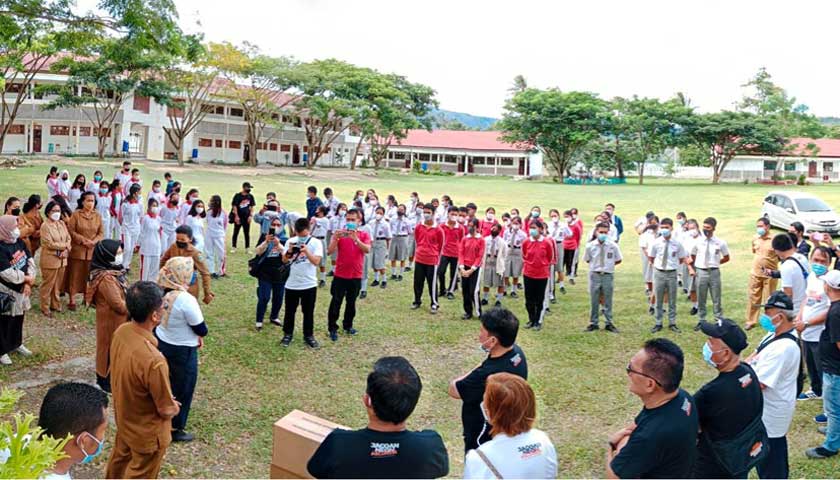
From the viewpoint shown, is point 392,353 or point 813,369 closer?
point 813,369

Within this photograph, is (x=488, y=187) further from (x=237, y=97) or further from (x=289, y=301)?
(x=289, y=301)

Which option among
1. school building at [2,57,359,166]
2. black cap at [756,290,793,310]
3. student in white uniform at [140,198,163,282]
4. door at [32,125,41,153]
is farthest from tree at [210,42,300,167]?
black cap at [756,290,793,310]

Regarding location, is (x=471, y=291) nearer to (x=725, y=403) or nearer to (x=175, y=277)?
(x=175, y=277)

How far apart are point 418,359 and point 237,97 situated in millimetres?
36777

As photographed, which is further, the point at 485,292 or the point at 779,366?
the point at 485,292

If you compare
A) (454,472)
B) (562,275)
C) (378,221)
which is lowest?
(454,472)

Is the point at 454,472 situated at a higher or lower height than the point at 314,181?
lower

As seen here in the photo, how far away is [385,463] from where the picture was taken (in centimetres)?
276

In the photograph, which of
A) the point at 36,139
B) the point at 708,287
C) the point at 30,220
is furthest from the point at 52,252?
the point at 36,139

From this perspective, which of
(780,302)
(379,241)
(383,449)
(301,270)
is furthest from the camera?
(379,241)

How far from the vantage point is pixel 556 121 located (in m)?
48.7

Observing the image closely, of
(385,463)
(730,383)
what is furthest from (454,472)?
(385,463)

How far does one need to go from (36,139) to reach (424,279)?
4298 centimetres

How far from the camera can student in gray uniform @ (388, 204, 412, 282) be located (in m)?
14.1
